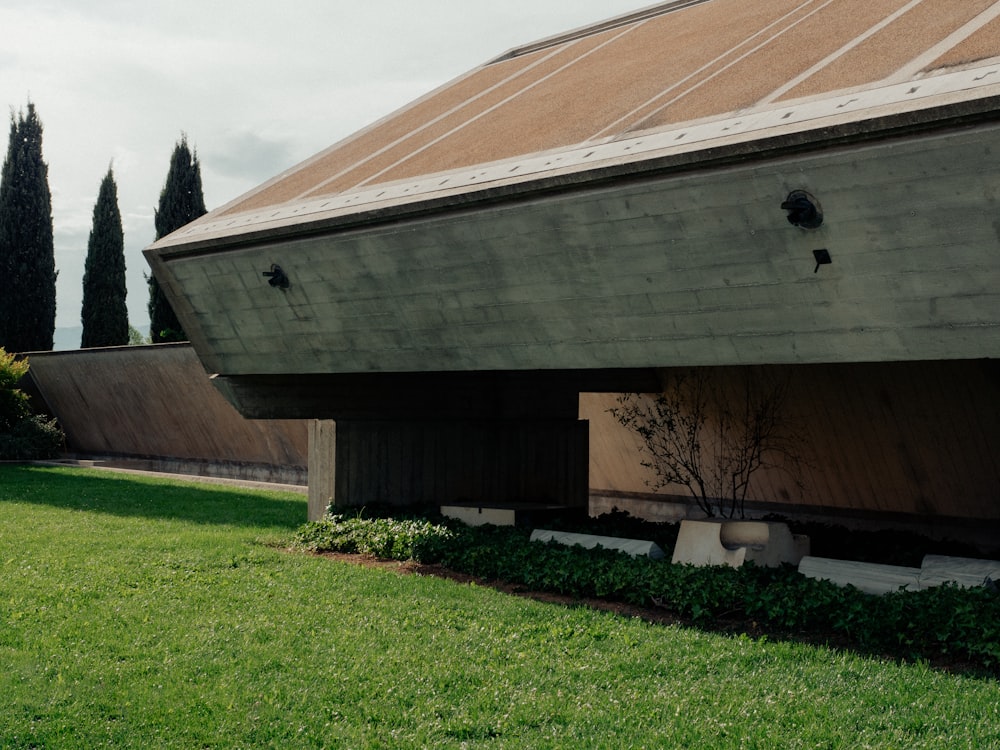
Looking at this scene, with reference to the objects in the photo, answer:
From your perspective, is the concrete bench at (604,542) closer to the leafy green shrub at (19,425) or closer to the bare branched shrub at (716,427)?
the bare branched shrub at (716,427)

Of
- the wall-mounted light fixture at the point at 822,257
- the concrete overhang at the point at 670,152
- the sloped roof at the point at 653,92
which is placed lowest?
the wall-mounted light fixture at the point at 822,257

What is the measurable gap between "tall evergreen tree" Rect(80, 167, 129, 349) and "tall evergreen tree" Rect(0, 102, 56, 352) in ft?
3.87

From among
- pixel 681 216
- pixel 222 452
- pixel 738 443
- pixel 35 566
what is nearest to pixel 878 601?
pixel 681 216

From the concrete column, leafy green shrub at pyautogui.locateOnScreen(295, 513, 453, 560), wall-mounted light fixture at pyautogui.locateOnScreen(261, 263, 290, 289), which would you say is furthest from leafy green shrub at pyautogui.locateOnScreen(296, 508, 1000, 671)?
wall-mounted light fixture at pyautogui.locateOnScreen(261, 263, 290, 289)

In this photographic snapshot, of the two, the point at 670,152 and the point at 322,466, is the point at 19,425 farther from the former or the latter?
the point at 670,152

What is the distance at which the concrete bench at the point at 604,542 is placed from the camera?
12.0 meters

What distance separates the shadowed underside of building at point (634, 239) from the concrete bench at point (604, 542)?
2361 millimetres

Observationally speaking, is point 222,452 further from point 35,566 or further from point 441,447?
point 35,566

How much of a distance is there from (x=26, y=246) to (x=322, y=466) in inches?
993

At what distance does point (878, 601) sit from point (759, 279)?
2.86 m

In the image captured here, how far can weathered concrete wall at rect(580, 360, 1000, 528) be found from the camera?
13672mm

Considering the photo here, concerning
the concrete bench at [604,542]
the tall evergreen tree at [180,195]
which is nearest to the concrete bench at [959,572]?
the concrete bench at [604,542]

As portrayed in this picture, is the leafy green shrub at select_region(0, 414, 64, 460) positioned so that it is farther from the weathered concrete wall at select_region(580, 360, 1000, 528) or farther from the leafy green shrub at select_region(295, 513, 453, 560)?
the weathered concrete wall at select_region(580, 360, 1000, 528)

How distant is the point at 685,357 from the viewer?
9938mm
